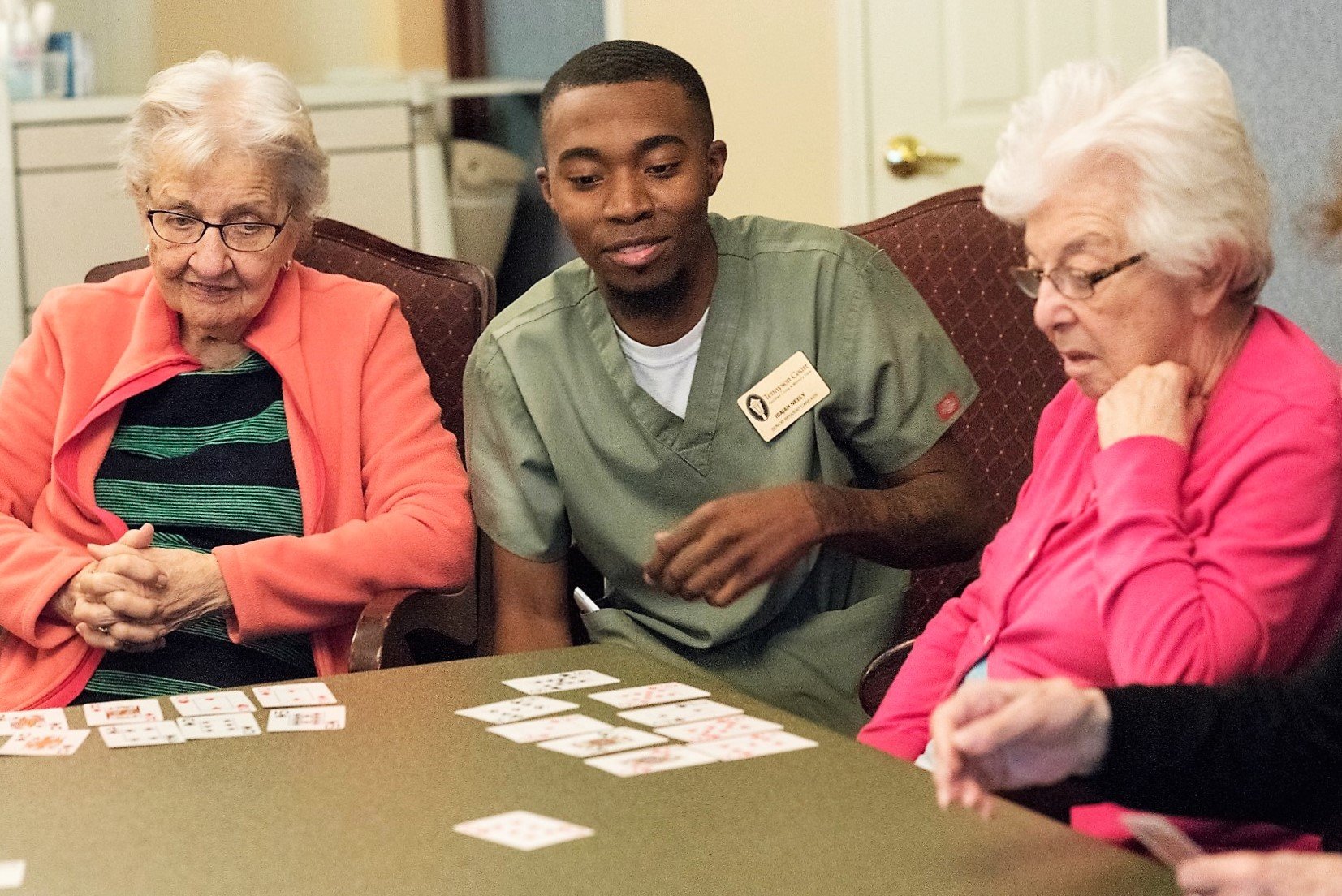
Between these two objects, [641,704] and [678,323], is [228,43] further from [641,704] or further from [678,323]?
[641,704]

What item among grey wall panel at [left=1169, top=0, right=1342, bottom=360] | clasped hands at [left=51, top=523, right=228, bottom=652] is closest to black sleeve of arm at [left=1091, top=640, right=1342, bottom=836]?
clasped hands at [left=51, top=523, right=228, bottom=652]

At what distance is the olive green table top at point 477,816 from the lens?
4.12ft

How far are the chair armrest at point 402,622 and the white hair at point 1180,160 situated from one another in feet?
3.69

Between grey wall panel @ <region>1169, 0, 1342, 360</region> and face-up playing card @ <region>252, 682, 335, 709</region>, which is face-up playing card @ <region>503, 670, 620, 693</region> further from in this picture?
grey wall panel @ <region>1169, 0, 1342, 360</region>

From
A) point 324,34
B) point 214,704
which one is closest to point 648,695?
point 214,704

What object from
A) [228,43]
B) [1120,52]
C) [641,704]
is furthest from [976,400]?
[228,43]

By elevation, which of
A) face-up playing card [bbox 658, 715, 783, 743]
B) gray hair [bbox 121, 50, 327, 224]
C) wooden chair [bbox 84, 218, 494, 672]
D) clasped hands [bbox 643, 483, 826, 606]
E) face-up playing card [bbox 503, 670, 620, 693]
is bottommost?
face-up playing card [bbox 503, 670, 620, 693]

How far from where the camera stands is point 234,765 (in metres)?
1.61

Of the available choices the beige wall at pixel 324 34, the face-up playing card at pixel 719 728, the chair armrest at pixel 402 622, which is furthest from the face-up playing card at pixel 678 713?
the beige wall at pixel 324 34

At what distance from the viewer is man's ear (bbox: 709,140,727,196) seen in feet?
7.98

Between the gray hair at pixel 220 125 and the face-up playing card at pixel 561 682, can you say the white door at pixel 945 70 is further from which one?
the face-up playing card at pixel 561 682

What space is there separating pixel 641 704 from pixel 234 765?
0.43 meters

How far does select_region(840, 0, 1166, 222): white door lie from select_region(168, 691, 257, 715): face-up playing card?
3270mm

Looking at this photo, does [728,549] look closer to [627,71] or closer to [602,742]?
[602,742]
